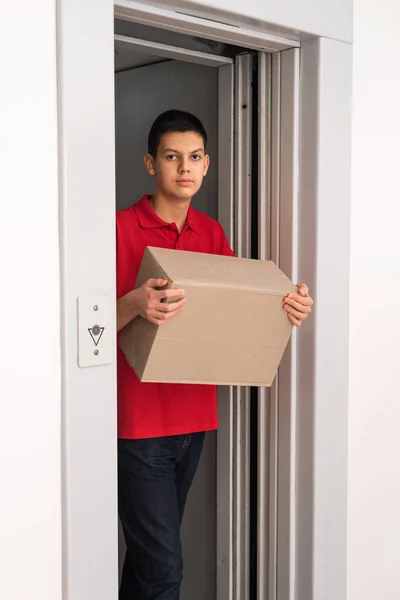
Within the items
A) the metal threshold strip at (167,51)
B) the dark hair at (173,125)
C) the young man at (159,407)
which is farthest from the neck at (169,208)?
the metal threshold strip at (167,51)

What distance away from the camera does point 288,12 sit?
2000 millimetres

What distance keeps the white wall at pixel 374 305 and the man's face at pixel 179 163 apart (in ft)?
1.52

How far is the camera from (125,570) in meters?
2.33

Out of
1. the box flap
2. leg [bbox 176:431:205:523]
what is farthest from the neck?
leg [bbox 176:431:205:523]

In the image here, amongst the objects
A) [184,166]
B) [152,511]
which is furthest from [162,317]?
[152,511]

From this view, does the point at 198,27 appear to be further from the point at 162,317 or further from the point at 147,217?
the point at 162,317

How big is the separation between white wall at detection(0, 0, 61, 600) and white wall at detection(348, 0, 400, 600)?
1.01 m

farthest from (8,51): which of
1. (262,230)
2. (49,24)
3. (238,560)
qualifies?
(238,560)

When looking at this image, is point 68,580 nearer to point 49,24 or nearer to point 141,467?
point 141,467

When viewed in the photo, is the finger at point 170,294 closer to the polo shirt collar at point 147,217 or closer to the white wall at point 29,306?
the white wall at point 29,306

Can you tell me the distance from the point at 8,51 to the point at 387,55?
1.26 metres

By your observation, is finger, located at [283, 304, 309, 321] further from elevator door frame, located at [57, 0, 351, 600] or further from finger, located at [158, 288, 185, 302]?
elevator door frame, located at [57, 0, 351, 600]

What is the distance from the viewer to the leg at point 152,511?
7.10 feet

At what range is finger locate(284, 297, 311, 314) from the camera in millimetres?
1902
